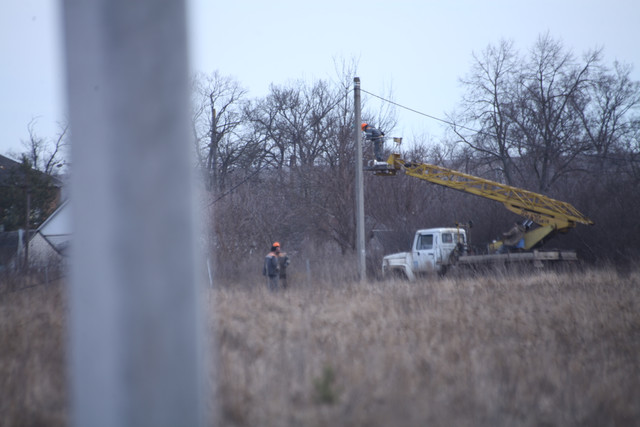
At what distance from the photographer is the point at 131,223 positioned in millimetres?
2855

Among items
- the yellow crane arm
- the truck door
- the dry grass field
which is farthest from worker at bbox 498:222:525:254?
the dry grass field

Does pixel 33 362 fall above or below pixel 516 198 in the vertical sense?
below

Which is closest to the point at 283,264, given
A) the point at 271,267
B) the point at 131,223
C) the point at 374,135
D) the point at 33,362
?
the point at 271,267

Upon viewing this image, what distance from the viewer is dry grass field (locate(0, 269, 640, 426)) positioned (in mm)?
4805

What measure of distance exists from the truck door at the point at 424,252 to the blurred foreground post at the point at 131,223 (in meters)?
17.4

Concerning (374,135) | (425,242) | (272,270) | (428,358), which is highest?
(374,135)

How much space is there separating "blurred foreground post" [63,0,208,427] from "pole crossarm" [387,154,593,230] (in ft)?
57.4

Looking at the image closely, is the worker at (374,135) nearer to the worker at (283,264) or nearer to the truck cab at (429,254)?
the truck cab at (429,254)

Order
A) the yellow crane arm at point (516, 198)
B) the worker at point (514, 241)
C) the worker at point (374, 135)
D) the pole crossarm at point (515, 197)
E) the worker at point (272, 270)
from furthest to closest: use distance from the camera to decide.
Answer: the worker at point (514, 241), the pole crossarm at point (515, 197), the yellow crane arm at point (516, 198), the worker at point (374, 135), the worker at point (272, 270)

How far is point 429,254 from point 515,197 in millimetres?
3778

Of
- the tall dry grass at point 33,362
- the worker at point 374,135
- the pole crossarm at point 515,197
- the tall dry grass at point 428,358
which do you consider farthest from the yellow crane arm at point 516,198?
the tall dry grass at point 33,362

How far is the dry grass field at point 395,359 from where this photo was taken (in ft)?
15.8

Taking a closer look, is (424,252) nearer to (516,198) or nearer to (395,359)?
(516,198)

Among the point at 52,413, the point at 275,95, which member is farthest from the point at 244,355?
the point at 275,95
